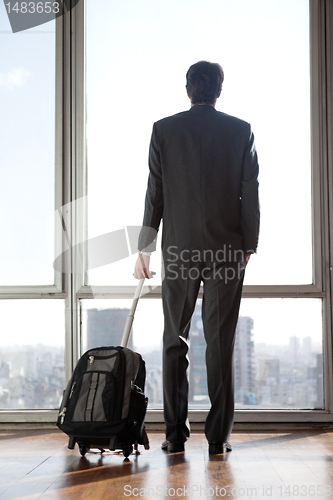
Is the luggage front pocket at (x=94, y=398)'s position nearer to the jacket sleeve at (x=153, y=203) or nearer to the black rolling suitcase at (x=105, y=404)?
the black rolling suitcase at (x=105, y=404)

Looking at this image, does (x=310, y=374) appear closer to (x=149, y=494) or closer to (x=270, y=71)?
(x=149, y=494)

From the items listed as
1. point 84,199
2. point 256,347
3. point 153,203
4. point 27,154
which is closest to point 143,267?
point 153,203

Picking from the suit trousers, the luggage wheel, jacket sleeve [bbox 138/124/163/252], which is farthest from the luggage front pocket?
jacket sleeve [bbox 138/124/163/252]

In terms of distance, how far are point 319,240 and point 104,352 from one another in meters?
1.23

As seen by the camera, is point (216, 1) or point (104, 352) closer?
point (104, 352)

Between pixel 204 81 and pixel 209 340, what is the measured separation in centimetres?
101

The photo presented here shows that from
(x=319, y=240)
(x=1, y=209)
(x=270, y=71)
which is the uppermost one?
(x=270, y=71)

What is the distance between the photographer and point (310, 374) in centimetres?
245

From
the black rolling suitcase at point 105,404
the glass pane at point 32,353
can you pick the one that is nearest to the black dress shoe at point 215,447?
the black rolling suitcase at point 105,404

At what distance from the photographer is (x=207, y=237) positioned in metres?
1.92

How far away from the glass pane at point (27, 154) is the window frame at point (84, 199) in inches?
2.0

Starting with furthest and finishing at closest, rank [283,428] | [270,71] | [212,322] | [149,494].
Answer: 1. [270,71]
2. [283,428]
3. [212,322]
4. [149,494]

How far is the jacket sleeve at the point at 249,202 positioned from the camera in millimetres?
1954

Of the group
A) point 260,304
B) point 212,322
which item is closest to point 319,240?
point 260,304
